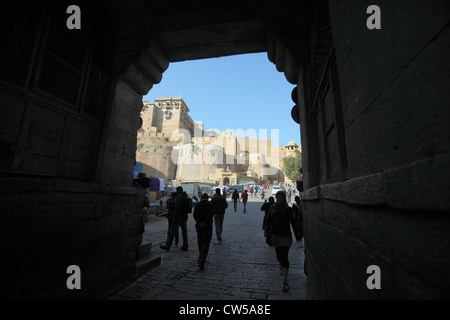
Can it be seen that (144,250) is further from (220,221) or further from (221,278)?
(220,221)

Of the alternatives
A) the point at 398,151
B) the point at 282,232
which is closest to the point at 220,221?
the point at 282,232

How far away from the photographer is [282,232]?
4031 mm

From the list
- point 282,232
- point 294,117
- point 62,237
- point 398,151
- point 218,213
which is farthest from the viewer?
point 218,213

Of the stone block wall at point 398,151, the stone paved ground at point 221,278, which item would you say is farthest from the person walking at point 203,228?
the stone block wall at point 398,151

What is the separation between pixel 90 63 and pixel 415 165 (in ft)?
15.3

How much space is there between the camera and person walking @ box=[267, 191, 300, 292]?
3.92 meters

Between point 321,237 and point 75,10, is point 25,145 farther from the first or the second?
point 321,237

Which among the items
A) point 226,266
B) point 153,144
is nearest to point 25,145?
point 226,266

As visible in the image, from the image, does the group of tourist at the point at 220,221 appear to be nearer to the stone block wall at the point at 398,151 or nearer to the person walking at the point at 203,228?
the person walking at the point at 203,228

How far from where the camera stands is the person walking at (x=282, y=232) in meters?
3.92

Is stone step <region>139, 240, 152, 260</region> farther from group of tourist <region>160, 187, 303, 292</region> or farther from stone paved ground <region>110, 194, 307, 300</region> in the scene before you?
group of tourist <region>160, 187, 303, 292</region>

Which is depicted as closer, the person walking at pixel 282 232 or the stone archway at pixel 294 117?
the stone archway at pixel 294 117

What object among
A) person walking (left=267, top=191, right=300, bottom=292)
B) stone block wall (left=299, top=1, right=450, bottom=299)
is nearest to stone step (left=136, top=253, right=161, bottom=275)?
person walking (left=267, top=191, right=300, bottom=292)

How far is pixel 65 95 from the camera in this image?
330 cm
